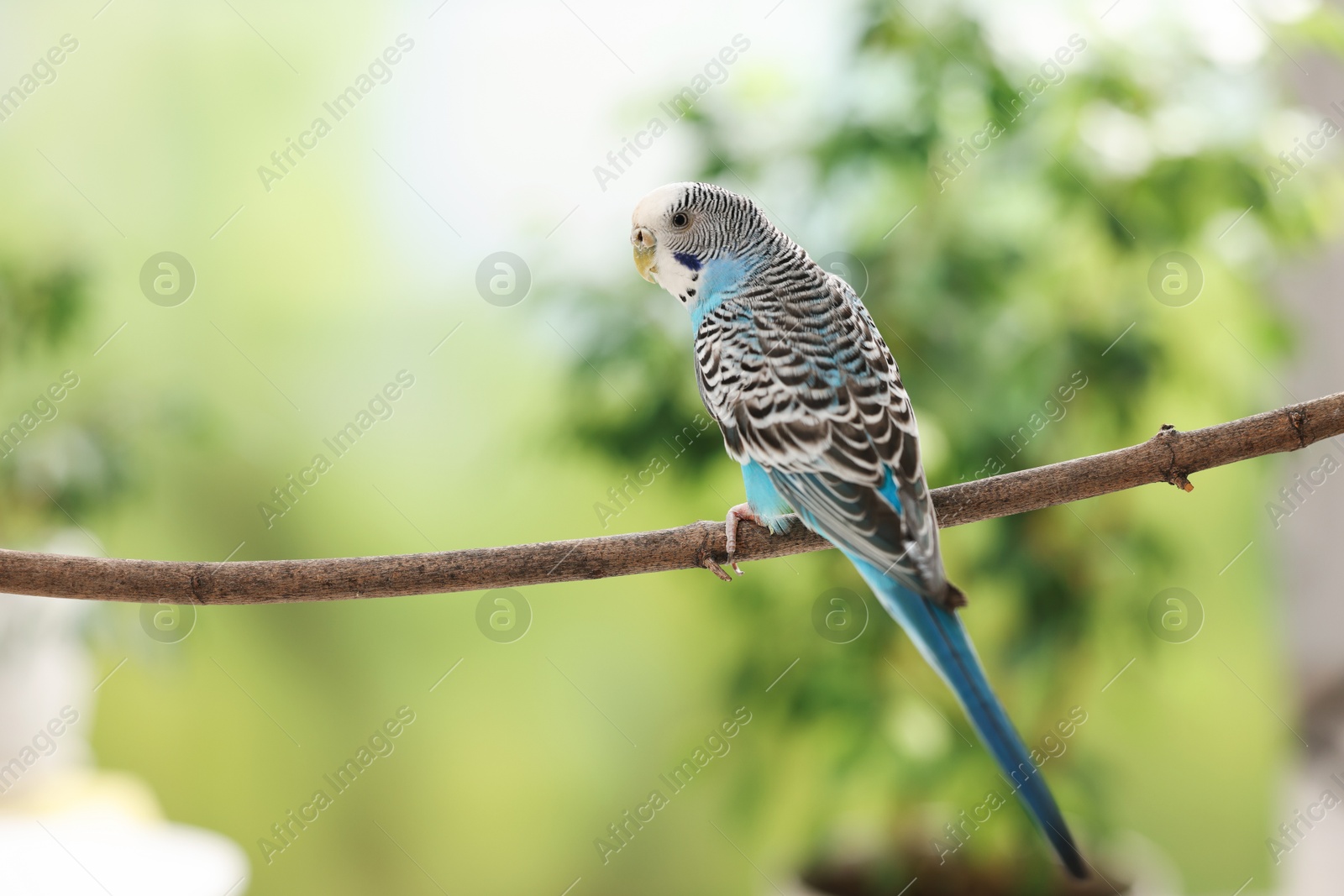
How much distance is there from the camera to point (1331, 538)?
2.14m

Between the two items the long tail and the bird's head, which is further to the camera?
the bird's head

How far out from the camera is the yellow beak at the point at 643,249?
3.21ft

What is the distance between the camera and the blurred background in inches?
60.3

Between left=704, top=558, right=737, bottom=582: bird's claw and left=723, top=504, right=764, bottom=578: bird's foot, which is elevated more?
left=723, top=504, right=764, bottom=578: bird's foot

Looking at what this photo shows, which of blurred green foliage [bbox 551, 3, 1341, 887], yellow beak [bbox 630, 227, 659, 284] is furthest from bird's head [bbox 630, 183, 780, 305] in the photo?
blurred green foliage [bbox 551, 3, 1341, 887]

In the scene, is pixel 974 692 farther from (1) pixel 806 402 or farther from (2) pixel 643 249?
(2) pixel 643 249

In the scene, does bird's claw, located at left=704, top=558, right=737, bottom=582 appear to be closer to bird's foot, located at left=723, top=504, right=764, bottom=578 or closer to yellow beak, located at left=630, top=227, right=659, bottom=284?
bird's foot, located at left=723, top=504, right=764, bottom=578

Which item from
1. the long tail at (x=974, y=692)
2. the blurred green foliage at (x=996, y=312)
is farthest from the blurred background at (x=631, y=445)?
the long tail at (x=974, y=692)

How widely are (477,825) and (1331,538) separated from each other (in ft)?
6.60

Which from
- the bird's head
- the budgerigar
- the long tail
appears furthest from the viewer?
the bird's head

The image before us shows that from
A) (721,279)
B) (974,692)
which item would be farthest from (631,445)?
(974,692)

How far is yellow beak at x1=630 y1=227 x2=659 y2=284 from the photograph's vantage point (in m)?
0.98

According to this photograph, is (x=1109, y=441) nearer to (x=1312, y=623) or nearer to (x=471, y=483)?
(x=1312, y=623)

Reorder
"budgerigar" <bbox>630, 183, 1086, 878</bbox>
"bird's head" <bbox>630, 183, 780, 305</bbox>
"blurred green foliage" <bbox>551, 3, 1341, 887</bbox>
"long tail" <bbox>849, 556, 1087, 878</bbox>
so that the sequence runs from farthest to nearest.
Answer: "blurred green foliage" <bbox>551, 3, 1341, 887</bbox>
"bird's head" <bbox>630, 183, 780, 305</bbox>
"budgerigar" <bbox>630, 183, 1086, 878</bbox>
"long tail" <bbox>849, 556, 1087, 878</bbox>
